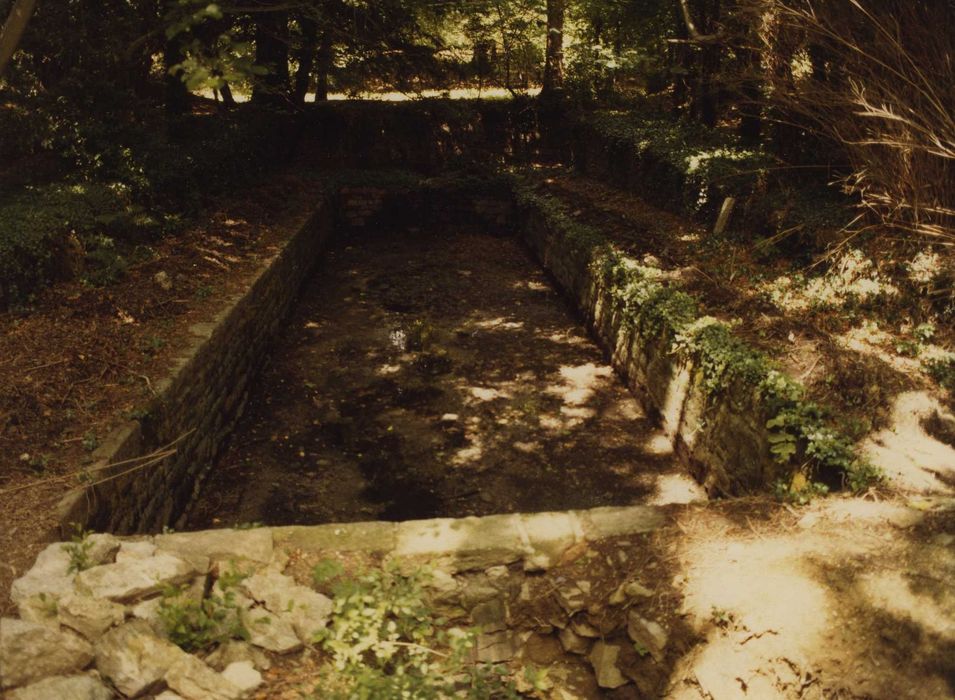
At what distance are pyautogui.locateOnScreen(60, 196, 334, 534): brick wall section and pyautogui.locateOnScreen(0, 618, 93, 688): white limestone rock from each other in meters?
1.30

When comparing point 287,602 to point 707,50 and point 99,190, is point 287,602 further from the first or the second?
point 707,50

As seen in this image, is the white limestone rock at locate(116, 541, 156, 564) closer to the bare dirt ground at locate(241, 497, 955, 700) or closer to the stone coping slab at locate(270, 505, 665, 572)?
the stone coping slab at locate(270, 505, 665, 572)

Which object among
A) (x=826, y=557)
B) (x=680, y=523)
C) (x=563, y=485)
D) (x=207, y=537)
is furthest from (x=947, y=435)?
(x=207, y=537)

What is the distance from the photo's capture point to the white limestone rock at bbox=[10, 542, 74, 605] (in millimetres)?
3191

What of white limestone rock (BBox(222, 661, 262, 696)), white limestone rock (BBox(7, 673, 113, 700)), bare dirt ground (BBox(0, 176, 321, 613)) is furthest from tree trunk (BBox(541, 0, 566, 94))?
white limestone rock (BBox(7, 673, 113, 700))

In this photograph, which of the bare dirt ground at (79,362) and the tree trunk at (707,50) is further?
the tree trunk at (707,50)

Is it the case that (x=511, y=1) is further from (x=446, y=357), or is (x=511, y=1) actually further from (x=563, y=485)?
(x=563, y=485)

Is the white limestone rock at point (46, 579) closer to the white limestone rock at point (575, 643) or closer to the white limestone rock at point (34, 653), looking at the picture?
the white limestone rock at point (34, 653)

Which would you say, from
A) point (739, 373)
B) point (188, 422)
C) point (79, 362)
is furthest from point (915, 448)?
point (79, 362)

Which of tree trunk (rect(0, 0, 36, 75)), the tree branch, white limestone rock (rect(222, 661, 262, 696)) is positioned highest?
the tree branch

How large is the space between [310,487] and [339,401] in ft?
5.37

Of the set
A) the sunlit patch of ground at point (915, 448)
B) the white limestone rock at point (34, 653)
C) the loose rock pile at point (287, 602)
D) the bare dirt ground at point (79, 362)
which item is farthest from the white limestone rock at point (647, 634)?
the bare dirt ground at point (79, 362)

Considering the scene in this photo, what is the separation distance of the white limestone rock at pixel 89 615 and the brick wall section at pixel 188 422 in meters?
1.11

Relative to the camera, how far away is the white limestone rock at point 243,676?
9.70 feet
